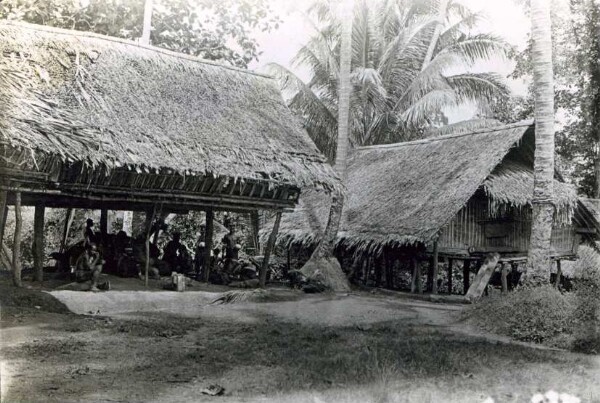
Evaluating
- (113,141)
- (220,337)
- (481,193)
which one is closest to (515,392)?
(220,337)

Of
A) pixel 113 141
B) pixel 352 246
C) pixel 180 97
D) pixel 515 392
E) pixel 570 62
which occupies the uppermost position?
pixel 570 62

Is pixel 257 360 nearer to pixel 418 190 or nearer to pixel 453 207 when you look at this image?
pixel 453 207

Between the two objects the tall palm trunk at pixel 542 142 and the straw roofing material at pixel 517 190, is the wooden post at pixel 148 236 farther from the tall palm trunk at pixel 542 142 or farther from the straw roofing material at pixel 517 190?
the straw roofing material at pixel 517 190

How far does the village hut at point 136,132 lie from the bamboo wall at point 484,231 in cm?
408

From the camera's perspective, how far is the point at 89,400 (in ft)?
15.0

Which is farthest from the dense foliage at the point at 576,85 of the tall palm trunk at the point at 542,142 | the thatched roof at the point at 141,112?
the thatched roof at the point at 141,112

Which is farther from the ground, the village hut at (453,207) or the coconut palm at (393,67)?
the coconut palm at (393,67)

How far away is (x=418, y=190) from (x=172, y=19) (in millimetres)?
6943

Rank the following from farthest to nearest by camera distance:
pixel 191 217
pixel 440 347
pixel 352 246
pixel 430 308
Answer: pixel 191 217, pixel 352 246, pixel 430 308, pixel 440 347

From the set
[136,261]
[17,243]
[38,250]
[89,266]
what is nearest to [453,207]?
[136,261]

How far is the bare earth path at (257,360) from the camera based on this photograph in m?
5.03

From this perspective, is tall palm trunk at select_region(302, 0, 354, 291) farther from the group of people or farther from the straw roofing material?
the straw roofing material

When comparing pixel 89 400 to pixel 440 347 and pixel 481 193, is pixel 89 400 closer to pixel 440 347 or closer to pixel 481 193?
pixel 440 347

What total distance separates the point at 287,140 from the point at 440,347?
218 inches
